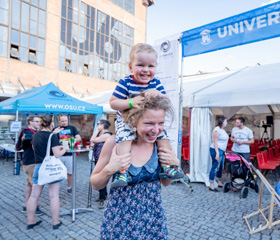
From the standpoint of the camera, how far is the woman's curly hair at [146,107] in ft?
3.88

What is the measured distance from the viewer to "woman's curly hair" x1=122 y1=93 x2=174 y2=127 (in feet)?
3.88

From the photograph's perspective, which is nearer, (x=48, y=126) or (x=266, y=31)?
(x=48, y=126)

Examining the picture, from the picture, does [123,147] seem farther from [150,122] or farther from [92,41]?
[92,41]

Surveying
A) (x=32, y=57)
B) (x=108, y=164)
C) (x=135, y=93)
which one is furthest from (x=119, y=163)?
(x=32, y=57)

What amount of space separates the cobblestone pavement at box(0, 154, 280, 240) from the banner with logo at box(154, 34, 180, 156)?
4.51 feet

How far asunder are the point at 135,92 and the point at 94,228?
2849 mm

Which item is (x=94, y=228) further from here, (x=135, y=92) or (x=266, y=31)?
(x=266, y=31)

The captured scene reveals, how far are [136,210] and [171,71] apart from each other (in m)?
4.54

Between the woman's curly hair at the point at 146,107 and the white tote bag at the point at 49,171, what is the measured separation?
93.0 inches

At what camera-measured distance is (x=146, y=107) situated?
118cm

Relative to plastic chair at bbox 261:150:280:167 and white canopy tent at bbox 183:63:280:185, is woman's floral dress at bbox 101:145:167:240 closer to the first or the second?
white canopy tent at bbox 183:63:280:185

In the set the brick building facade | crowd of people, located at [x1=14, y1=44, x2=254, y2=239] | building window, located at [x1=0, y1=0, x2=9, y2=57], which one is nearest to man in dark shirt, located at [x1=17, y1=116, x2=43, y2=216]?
crowd of people, located at [x1=14, y1=44, x2=254, y2=239]

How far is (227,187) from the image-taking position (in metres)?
5.26

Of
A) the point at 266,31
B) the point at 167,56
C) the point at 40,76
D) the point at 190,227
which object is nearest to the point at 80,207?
the point at 190,227
